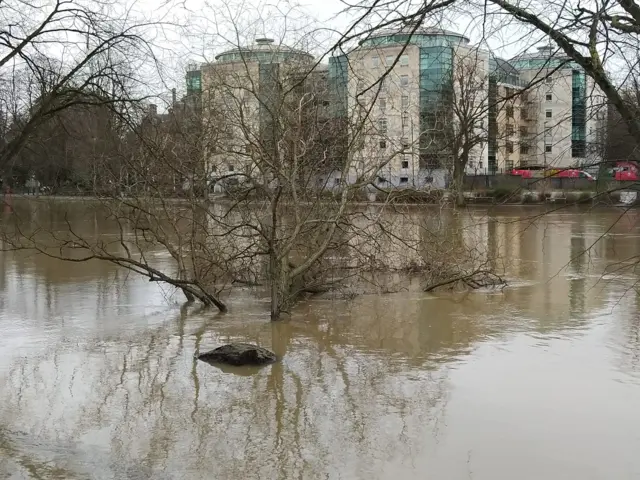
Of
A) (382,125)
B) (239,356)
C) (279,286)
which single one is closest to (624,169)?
(239,356)

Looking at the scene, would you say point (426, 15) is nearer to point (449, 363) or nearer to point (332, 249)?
point (449, 363)

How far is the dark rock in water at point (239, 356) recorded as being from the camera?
9.43m

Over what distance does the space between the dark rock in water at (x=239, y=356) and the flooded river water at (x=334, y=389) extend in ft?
0.69

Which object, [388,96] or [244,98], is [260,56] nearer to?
[244,98]

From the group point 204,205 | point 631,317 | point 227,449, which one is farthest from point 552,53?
point 204,205

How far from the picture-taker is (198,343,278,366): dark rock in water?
9.43 metres

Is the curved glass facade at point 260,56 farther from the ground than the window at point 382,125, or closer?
farther from the ground

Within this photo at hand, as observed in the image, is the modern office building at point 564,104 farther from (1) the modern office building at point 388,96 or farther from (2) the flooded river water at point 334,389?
(2) the flooded river water at point 334,389

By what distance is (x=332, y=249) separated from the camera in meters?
14.4

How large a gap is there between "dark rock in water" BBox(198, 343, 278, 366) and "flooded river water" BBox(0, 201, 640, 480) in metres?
0.21

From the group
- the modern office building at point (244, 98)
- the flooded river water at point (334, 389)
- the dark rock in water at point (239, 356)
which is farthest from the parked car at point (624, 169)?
the modern office building at point (244, 98)

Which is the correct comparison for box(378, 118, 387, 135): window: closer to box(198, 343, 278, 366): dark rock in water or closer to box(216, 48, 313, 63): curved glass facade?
box(216, 48, 313, 63): curved glass facade

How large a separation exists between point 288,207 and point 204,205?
1598 millimetres

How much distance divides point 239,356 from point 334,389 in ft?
5.14
